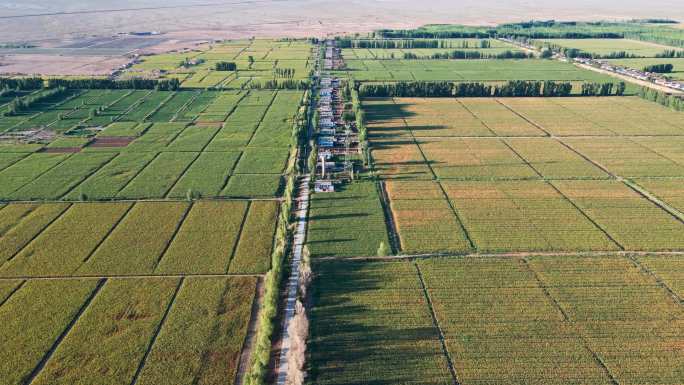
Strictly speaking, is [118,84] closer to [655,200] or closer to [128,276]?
[128,276]

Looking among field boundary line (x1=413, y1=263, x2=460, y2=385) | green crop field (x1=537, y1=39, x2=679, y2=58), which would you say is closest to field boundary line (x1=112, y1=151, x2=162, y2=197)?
field boundary line (x1=413, y1=263, x2=460, y2=385)

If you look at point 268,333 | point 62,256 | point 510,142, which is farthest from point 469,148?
point 62,256

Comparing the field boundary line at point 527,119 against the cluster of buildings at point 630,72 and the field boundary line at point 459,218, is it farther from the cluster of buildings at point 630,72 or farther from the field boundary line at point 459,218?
the cluster of buildings at point 630,72

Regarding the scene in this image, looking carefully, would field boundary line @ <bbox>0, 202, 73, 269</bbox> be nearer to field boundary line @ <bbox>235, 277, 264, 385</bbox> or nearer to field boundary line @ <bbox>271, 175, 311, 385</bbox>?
field boundary line @ <bbox>235, 277, 264, 385</bbox>

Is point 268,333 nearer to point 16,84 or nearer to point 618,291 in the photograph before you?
point 618,291

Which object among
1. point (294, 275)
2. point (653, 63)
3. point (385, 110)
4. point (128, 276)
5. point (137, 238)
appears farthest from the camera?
point (653, 63)

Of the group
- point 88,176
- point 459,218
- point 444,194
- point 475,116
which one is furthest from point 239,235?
point 475,116
